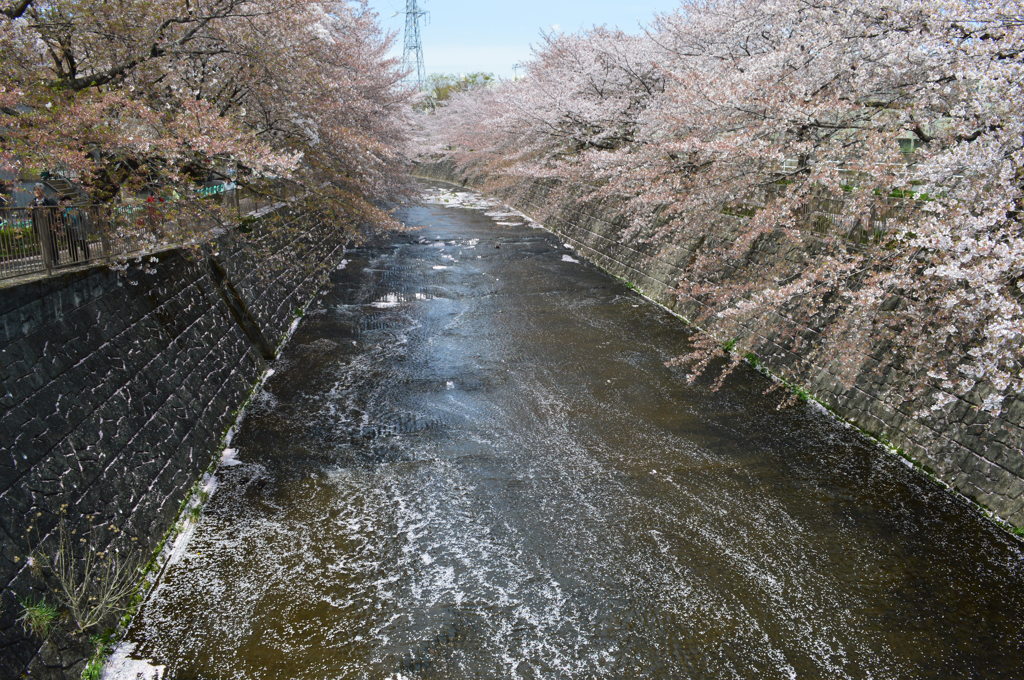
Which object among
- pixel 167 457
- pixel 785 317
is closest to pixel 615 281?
pixel 785 317

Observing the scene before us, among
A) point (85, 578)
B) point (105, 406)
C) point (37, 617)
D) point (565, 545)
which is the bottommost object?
point (565, 545)

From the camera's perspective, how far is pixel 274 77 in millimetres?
10688

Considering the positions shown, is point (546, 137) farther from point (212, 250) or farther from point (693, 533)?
point (693, 533)

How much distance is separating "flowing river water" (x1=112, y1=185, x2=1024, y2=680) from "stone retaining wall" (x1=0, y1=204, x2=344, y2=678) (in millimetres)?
582

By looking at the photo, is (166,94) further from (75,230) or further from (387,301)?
(387,301)

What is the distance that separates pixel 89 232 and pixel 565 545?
604 centimetres

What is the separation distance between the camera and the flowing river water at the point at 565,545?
4.92 metres

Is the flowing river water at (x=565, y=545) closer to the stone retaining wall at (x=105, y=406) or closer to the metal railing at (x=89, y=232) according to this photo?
the stone retaining wall at (x=105, y=406)

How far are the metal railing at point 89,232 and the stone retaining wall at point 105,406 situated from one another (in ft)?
0.75

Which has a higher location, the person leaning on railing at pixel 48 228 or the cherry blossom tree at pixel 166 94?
the cherry blossom tree at pixel 166 94

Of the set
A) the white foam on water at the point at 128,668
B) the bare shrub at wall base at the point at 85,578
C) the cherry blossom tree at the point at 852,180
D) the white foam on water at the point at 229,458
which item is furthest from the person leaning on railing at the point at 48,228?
the cherry blossom tree at the point at 852,180

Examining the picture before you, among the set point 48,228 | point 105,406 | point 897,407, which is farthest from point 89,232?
point 897,407

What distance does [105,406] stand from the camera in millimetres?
5844

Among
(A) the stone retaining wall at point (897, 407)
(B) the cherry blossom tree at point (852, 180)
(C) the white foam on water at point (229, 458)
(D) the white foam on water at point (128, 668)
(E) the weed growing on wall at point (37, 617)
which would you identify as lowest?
(D) the white foam on water at point (128, 668)
